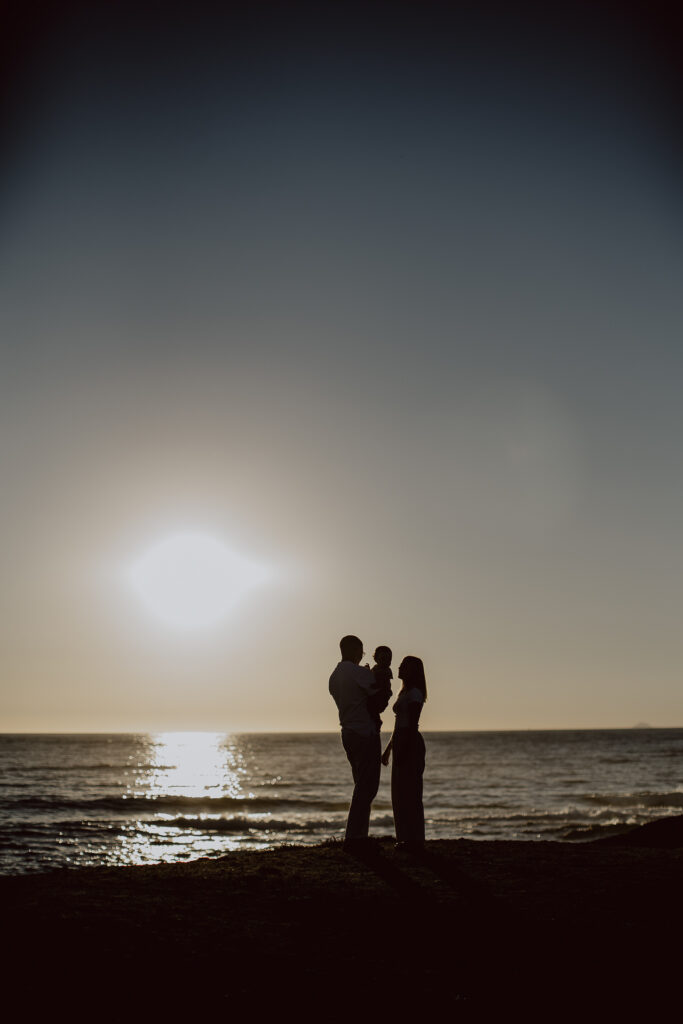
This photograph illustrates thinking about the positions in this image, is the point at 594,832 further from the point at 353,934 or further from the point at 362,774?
the point at 353,934

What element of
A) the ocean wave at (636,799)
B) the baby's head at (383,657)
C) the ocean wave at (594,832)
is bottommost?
the ocean wave at (636,799)

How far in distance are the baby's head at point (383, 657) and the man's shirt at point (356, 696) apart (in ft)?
1.00

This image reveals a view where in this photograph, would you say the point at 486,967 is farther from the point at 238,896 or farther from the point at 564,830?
the point at 564,830

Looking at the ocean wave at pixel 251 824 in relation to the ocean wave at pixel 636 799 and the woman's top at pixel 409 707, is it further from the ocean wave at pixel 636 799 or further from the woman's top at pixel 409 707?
the woman's top at pixel 409 707

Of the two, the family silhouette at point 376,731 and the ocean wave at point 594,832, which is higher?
the family silhouette at point 376,731

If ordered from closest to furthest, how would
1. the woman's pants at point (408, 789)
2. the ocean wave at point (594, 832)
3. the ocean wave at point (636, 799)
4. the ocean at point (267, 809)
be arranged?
the woman's pants at point (408, 789)
the ocean wave at point (594, 832)
the ocean at point (267, 809)
the ocean wave at point (636, 799)

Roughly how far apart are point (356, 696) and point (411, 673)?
2.31ft

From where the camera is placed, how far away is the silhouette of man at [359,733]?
897 cm

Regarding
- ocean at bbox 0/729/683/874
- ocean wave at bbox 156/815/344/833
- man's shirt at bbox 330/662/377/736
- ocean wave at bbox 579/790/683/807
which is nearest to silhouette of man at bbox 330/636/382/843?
man's shirt at bbox 330/662/377/736

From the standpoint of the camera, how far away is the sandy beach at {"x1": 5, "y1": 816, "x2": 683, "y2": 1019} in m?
4.32

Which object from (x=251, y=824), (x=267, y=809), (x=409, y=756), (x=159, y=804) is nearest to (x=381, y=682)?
(x=409, y=756)

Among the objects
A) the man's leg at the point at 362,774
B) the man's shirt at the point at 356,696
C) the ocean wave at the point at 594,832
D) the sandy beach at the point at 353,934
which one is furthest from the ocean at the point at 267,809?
the sandy beach at the point at 353,934

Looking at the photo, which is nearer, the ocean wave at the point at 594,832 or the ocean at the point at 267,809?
the ocean wave at the point at 594,832

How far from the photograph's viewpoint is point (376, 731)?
29.5 ft
